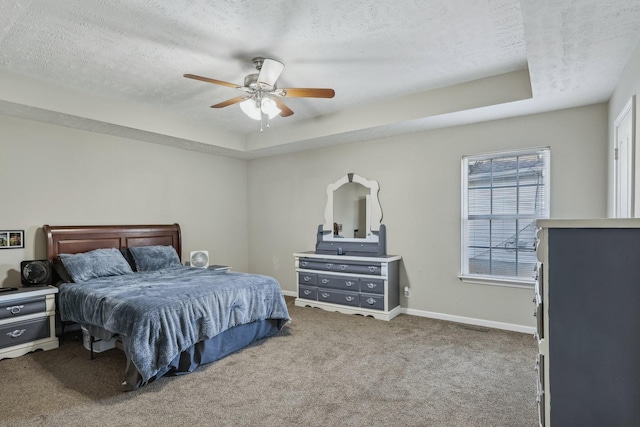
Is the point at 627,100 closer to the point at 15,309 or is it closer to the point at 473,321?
the point at 473,321

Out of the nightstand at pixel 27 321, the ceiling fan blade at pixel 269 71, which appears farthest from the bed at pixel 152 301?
the ceiling fan blade at pixel 269 71

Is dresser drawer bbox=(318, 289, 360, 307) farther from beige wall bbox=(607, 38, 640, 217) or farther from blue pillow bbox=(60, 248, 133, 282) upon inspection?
beige wall bbox=(607, 38, 640, 217)

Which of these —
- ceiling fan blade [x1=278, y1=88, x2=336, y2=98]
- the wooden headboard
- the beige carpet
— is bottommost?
the beige carpet

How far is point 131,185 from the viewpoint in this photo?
16.1ft

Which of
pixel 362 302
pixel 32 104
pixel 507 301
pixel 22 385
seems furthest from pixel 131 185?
pixel 507 301

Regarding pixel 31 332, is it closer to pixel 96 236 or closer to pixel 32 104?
pixel 96 236

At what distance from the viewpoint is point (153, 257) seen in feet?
15.0

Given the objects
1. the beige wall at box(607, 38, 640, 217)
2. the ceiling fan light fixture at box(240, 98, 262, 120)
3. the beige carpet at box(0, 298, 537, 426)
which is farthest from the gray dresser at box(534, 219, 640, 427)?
the ceiling fan light fixture at box(240, 98, 262, 120)

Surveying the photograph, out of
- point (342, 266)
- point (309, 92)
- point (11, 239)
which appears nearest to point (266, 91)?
point (309, 92)

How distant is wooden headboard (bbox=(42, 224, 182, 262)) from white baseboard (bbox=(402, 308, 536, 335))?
11.4ft

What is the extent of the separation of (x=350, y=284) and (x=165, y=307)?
98.3 inches

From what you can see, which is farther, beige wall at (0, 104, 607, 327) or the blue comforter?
beige wall at (0, 104, 607, 327)

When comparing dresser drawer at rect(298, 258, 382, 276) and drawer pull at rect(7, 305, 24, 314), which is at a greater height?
dresser drawer at rect(298, 258, 382, 276)

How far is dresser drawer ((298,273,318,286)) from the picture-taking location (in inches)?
202
